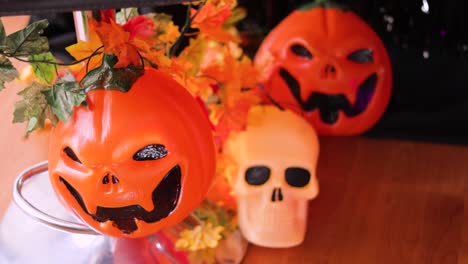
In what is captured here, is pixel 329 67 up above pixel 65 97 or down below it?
below

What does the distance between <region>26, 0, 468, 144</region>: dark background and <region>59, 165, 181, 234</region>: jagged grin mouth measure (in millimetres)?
546

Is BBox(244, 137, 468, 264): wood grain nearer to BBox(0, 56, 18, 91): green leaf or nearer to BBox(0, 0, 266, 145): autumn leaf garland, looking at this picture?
BBox(0, 0, 266, 145): autumn leaf garland

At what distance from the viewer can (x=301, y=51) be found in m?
1.22

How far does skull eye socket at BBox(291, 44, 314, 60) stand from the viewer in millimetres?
1215

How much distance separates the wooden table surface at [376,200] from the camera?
1.14m

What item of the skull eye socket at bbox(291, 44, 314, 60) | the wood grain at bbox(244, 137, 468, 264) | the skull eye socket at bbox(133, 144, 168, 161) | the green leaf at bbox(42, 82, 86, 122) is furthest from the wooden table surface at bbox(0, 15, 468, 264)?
the green leaf at bbox(42, 82, 86, 122)

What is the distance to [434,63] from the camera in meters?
1.43

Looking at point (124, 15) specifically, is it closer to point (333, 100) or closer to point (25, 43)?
point (25, 43)

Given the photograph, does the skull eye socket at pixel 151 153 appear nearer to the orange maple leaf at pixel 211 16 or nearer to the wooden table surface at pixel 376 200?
the orange maple leaf at pixel 211 16

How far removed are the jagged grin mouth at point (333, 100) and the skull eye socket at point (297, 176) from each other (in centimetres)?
21

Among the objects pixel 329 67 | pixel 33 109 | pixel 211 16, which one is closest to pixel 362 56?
pixel 329 67

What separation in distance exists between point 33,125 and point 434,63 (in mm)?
869

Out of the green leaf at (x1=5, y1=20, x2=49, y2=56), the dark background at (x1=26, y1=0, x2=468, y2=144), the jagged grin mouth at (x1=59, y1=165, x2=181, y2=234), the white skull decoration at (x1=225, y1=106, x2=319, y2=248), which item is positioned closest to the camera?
the green leaf at (x1=5, y1=20, x2=49, y2=56)

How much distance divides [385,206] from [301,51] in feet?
0.96
